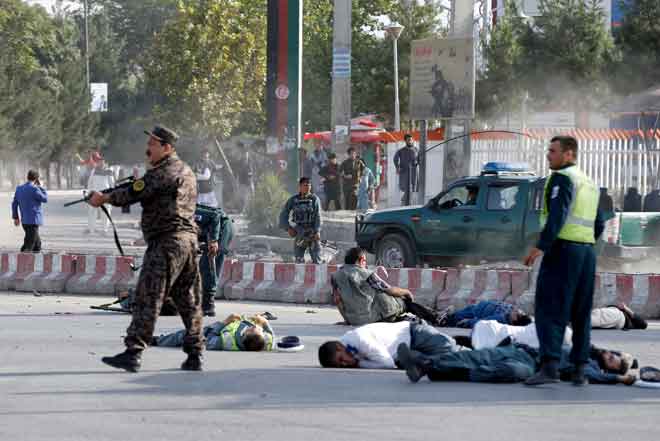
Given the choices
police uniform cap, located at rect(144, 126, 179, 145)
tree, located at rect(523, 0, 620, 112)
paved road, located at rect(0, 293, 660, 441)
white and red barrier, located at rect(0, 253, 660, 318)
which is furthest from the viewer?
tree, located at rect(523, 0, 620, 112)

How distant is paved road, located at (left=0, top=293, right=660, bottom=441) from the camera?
754cm

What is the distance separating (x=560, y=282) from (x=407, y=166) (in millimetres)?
21613

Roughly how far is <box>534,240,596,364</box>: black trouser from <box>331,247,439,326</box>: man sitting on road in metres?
3.82

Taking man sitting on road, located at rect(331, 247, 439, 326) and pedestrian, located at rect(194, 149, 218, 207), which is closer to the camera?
man sitting on road, located at rect(331, 247, 439, 326)

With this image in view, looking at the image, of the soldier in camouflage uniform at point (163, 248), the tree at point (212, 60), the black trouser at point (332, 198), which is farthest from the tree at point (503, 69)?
the soldier in camouflage uniform at point (163, 248)

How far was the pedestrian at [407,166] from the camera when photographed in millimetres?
30656

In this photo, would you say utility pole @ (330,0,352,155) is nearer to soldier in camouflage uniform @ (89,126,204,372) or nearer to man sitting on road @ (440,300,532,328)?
man sitting on road @ (440,300,532,328)

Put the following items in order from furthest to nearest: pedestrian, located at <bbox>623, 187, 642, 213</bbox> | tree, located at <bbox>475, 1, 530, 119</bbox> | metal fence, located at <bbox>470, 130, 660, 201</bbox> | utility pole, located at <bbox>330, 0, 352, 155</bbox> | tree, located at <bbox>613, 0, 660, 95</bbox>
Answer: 1. tree, located at <bbox>475, 1, 530, 119</bbox>
2. tree, located at <bbox>613, 0, 660, 95</bbox>
3. utility pole, located at <bbox>330, 0, 352, 155</bbox>
4. metal fence, located at <bbox>470, 130, 660, 201</bbox>
5. pedestrian, located at <bbox>623, 187, 642, 213</bbox>

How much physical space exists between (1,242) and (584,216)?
888 inches

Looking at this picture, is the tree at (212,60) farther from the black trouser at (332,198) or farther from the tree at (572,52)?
the black trouser at (332,198)

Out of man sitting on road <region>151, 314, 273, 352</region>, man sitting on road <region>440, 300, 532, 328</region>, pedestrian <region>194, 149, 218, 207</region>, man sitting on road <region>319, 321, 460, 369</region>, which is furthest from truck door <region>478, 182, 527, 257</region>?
man sitting on road <region>319, 321, 460, 369</region>

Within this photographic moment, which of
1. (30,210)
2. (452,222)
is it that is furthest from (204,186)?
(452,222)

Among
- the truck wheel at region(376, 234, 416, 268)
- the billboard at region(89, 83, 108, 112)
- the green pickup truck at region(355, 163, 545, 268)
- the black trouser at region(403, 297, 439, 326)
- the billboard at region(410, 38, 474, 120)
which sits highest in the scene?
the billboard at region(89, 83, 108, 112)

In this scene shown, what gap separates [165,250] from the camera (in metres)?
9.70
